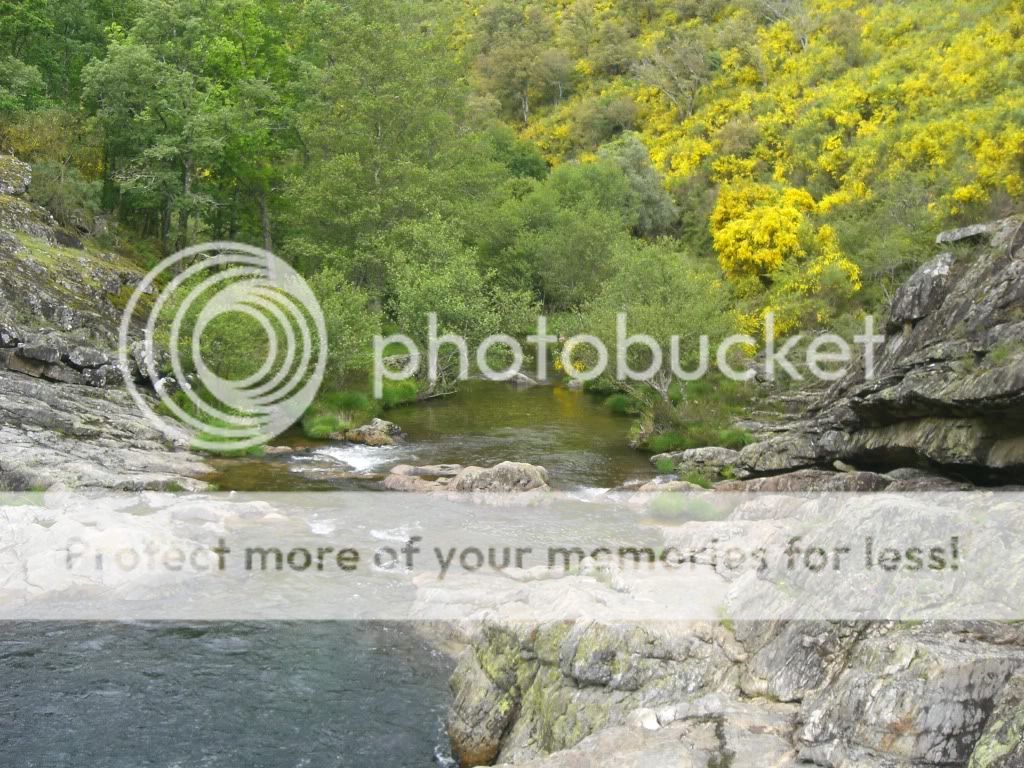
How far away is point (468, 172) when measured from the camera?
5425 centimetres

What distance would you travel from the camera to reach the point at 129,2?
1983 inches

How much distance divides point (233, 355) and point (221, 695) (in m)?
20.5

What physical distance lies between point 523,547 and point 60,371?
64.8 ft

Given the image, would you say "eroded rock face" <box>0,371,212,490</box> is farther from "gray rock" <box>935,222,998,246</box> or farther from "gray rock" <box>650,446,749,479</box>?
"gray rock" <box>935,222,998,246</box>

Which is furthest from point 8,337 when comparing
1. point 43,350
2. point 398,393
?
point 398,393

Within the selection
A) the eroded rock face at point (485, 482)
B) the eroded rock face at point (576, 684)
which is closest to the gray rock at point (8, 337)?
the eroded rock face at point (485, 482)

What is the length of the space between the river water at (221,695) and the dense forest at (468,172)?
17.5 meters

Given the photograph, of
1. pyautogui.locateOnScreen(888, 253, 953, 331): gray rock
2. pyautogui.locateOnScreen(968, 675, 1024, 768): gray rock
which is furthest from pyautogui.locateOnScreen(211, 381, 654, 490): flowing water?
pyautogui.locateOnScreen(968, 675, 1024, 768): gray rock

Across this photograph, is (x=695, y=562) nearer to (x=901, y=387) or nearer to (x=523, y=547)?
(x=523, y=547)

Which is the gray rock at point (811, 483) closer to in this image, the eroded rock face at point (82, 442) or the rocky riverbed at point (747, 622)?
the rocky riverbed at point (747, 622)

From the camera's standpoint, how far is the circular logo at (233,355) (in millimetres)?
32250

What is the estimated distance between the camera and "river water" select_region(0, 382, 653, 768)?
12812 millimetres

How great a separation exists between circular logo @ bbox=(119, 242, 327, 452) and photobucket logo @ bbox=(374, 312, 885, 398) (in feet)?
13.0

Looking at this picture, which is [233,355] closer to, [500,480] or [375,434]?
[375,434]
